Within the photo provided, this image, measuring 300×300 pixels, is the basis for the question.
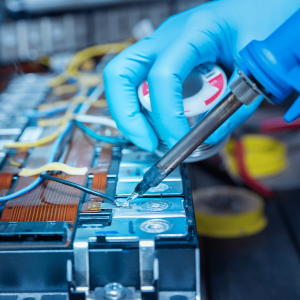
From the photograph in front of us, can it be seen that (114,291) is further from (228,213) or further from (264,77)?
(228,213)

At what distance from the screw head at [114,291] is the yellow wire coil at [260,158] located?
1.14 metres

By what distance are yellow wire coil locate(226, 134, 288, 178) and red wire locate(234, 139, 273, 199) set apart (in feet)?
0.15

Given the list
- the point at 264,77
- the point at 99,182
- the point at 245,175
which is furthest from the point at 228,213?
the point at 264,77

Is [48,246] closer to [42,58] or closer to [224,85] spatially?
[224,85]

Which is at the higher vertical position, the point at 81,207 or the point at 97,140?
the point at 97,140

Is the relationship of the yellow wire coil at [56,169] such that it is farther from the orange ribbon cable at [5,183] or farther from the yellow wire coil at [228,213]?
the yellow wire coil at [228,213]

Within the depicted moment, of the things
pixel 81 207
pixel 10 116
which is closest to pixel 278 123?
pixel 10 116

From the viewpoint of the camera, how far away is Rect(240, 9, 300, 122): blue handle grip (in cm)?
55

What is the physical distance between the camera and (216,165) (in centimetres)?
158

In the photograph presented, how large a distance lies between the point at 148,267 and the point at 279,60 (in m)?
0.37

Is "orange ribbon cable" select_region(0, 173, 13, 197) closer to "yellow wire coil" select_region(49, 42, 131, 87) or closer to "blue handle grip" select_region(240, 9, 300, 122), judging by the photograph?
"blue handle grip" select_region(240, 9, 300, 122)

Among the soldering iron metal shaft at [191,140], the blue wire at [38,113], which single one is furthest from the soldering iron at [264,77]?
the blue wire at [38,113]

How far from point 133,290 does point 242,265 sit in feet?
1.96

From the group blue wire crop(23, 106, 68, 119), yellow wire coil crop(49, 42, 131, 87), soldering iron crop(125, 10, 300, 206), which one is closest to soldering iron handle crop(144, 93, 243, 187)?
soldering iron crop(125, 10, 300, 206)
